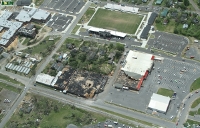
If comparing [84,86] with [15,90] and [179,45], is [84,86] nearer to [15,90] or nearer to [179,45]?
[15,90]

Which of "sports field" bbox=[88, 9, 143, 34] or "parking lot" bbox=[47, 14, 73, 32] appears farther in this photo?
"parking lot" bbox=[47, 14, 73, 32]

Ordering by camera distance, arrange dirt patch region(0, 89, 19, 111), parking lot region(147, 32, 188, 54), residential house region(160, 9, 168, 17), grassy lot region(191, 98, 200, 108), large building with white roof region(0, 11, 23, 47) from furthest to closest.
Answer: residential house region(160, 9, 168, 17) → large building with white roof region(0, 11, 23, 47) → parking lot region(147, 32, 188, 54) → dirt patch region(0, 89, 19, 111) → grassy lot region(191, 98, 200, 108)

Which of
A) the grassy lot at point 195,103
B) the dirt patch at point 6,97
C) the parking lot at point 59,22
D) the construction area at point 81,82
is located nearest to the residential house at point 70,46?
the parking lot at point 59,22

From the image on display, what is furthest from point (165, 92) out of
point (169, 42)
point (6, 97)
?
point (6, 97)

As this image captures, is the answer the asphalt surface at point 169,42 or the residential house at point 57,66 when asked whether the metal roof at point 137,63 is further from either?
the residential house at point 57,66

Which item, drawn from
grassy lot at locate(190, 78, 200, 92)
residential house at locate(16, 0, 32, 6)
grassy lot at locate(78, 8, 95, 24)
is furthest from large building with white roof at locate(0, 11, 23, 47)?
grassy lot at locate(190, 78, 200, 92)

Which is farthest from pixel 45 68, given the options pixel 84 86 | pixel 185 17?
pixel 185 17

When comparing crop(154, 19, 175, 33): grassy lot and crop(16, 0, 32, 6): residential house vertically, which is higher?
crop(154, 19, 175, 33): grassy lot

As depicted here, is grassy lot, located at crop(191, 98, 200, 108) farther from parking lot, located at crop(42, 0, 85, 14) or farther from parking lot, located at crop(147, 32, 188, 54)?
parking lot, located at crop(42, 0, 85, 14)
